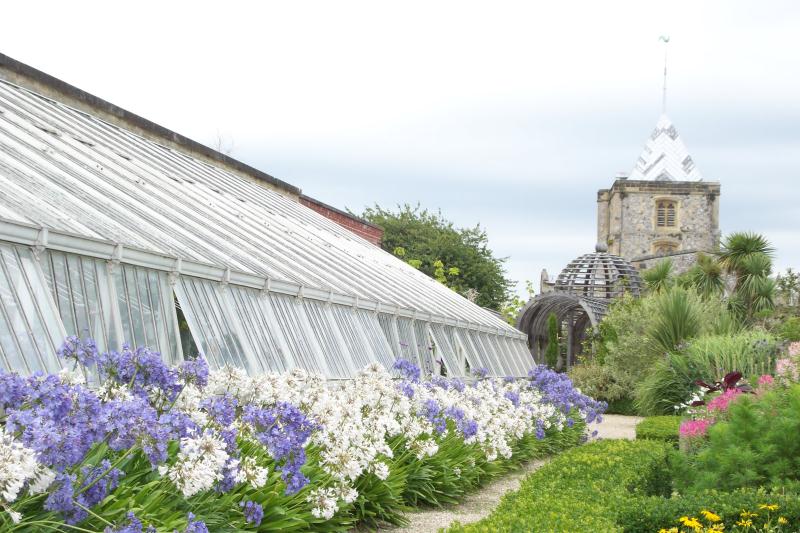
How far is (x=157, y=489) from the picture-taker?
5.54m

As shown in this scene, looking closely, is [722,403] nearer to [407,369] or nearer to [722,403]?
[722,403]

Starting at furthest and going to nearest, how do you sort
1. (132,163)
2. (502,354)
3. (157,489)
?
1. (502,354)
2. (132,163)
3. (157,489)

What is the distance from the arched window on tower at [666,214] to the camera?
222 ft

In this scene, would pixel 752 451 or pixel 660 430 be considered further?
pixel 660 430

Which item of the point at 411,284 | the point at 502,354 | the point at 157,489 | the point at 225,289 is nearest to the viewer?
the point at 157,489

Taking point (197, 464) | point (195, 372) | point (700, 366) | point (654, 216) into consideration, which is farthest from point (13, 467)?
point (654, 216)

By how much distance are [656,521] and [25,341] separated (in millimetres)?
4791

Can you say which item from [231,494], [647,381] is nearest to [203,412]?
[231,494]

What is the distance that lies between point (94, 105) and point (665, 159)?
5804cm

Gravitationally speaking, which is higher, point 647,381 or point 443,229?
point 443,229

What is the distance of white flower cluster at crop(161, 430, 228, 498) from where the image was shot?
15.6ft

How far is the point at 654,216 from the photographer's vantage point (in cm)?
6731

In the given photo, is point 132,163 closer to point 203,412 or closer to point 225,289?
point 225,289

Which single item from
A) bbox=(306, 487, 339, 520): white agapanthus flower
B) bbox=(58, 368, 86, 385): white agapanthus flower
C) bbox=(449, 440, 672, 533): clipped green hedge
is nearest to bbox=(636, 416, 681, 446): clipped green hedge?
bbox=(449, 440, 672, 533): clipped green hedge
